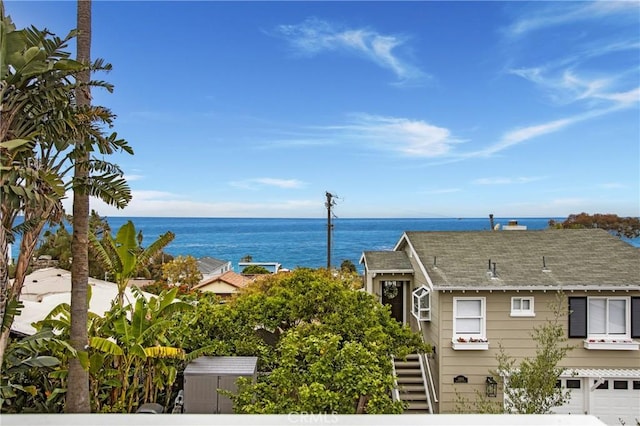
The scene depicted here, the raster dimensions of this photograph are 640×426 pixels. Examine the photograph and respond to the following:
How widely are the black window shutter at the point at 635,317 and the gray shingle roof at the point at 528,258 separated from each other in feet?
1.34

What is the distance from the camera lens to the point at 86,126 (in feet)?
12.1

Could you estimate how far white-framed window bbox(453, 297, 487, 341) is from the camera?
820 cm

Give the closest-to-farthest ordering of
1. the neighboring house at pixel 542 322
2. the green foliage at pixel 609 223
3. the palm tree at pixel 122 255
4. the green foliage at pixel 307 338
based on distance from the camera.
Result: the green foliage at pixel 307 338
the palm tree at pixel 122 255
the neighboring house at pixel 542 322
the green foliage at pixel 609 223

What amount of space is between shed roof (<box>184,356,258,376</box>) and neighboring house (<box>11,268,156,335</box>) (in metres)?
1.46

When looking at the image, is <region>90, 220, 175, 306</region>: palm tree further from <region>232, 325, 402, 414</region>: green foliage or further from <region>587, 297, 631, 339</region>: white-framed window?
<region>587, 297, 631, 339</region>: white-framed window

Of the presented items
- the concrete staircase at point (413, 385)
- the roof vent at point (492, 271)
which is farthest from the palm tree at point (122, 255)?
the roof vent at point (492, 271)

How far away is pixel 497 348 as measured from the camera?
821 cm

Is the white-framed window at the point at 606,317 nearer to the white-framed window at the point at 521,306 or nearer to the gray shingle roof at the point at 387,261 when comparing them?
the white-framed window at the point at 521,306

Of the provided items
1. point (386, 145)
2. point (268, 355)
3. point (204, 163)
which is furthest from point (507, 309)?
point (204, 163)

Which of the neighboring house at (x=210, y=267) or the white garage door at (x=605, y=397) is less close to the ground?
the neighboring house at (x=210, y=267)

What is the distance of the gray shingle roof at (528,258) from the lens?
26.6ft

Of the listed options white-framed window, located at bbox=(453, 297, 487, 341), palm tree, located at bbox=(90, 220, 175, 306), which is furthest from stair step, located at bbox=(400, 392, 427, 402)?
palm tree, located at bbox=(90, 220, 175, 306)

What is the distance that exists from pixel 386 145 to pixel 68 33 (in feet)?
56.9

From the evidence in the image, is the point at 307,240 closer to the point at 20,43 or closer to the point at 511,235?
A: the point at 511,235
